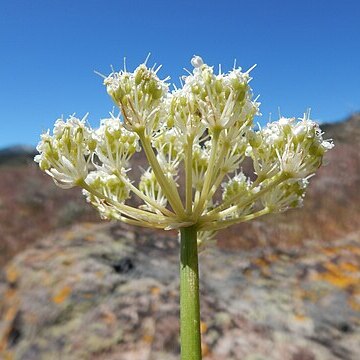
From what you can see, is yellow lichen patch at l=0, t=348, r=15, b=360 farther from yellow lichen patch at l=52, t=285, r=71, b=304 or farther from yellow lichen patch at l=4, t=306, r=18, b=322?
yellow lichen patch at l=52, t=285, r=71, b=304

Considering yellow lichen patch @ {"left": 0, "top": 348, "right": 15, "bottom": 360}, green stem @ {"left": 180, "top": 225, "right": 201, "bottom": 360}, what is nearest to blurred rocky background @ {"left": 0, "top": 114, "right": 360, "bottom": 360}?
yellow lichen patch @ {"left": 0, "top": 348, "right": 15, "bottom": 360}

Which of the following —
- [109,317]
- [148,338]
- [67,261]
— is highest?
[67,261]

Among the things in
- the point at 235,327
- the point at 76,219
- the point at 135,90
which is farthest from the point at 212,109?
the point at 76,219

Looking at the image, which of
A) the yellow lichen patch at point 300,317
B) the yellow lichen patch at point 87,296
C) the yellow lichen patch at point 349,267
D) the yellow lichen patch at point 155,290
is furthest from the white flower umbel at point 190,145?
the yellow lichen patch at point 349,267

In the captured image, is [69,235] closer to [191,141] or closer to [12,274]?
[12,274]

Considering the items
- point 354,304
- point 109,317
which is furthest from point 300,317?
point 109,317

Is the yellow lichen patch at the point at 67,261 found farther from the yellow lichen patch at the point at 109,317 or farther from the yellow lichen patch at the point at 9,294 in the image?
the yellow lichen patch at the point at 109,317
